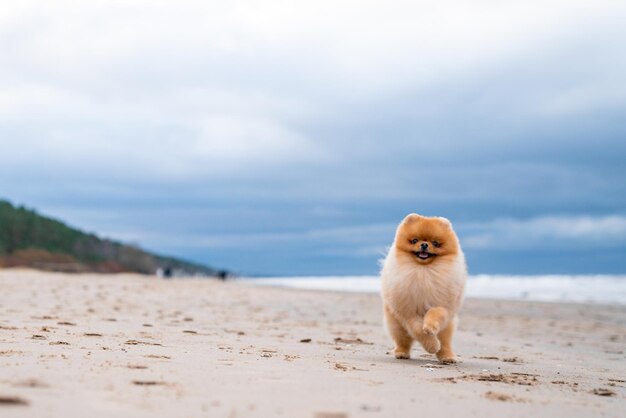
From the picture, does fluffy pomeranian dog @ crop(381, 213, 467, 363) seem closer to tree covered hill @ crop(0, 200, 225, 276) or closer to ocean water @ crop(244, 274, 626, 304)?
ocean water @ crop(244, 274, 626, 304)

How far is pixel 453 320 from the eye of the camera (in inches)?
266

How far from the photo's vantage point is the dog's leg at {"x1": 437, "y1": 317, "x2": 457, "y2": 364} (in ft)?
21.4

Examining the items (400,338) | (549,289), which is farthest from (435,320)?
(549,289)

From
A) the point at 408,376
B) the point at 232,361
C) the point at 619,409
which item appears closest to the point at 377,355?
the point at 408,376

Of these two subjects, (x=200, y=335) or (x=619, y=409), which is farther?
(x=200, y=335)

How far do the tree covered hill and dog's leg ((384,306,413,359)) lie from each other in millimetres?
43131

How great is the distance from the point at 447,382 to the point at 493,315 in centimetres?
1280

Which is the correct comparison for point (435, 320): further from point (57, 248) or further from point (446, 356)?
point (57, 248)

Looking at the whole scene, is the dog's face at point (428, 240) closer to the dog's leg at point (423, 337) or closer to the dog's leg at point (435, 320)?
the dog's leg at point (435, 320)

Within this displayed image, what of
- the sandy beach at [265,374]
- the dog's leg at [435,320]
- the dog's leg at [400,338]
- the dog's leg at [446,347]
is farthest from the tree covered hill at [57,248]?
the dog's leg at [435,320]

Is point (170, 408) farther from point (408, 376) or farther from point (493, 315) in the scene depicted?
point (493, 315)

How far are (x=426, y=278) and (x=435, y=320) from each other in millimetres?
383

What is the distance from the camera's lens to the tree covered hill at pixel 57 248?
5484cm

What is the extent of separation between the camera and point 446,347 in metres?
6.57
